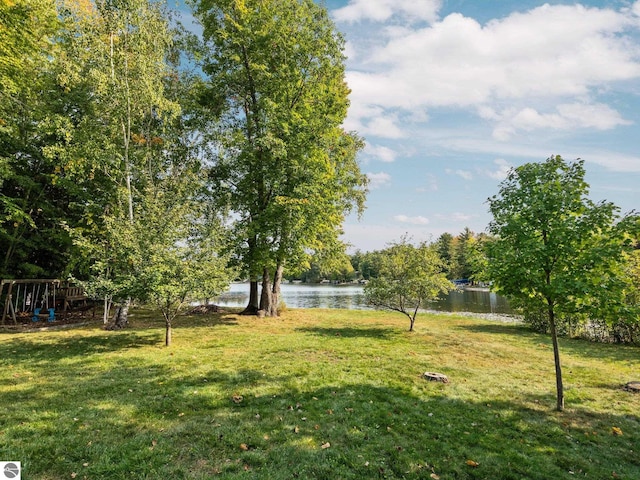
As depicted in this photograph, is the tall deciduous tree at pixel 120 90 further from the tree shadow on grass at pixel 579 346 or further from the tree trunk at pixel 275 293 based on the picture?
the tree shadow on grass at pixel 579 346

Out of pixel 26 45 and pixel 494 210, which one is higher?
pixel 26 45

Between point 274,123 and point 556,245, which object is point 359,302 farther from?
point 556,245

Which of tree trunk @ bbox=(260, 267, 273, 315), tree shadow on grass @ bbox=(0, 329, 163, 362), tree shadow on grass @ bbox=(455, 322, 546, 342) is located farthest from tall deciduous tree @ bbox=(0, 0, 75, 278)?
tree shadow on grass @ bbox=(455, 322, 546, 342)

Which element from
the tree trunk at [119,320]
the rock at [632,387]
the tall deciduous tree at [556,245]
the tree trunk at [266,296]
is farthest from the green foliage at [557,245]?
the tree trunk at [119,320]

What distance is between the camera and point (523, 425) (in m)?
6.02

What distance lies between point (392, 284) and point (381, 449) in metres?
10.1

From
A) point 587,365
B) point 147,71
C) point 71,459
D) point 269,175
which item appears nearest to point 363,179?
point 269,175

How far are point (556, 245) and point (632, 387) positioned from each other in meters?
4.75

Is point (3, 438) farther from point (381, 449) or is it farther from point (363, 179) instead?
point (363, 179)

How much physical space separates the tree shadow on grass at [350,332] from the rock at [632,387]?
705 centimetres

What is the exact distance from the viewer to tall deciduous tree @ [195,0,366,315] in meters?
16.2

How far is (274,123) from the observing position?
1611cm

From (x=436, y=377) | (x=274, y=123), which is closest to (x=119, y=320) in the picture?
(x=274, y=123)

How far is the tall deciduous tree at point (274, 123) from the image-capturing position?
16172mm
